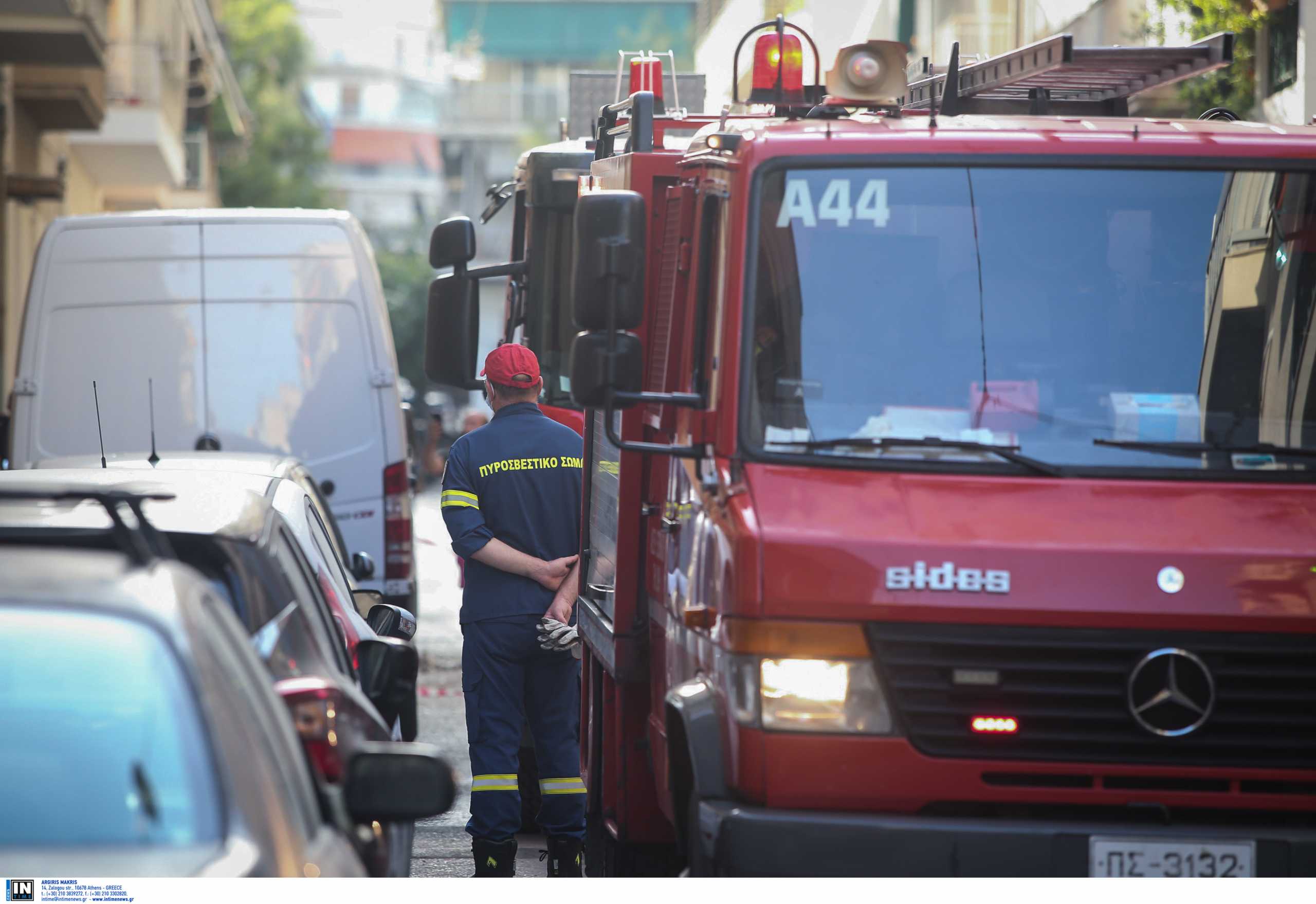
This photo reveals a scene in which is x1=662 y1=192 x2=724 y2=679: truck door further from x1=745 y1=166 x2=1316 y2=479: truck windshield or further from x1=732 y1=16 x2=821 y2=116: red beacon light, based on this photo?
x1=732 y1=16 x2=821 y2=116: red beacon light

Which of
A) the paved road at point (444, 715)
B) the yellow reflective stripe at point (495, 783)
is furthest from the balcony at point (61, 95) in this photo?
the yellow reflective stripe at point (495, 783)

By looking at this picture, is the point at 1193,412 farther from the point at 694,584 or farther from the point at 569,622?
the point at 569,622

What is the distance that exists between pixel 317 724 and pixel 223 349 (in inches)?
234

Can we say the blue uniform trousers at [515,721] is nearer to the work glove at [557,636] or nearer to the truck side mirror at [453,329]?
the work glove at [557,636]

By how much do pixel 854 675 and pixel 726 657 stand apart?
0.32 m

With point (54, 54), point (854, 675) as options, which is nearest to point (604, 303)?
point (854, 675)

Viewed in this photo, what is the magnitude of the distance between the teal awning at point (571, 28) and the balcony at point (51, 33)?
1380 inches

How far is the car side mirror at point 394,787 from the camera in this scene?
3689 millimetres

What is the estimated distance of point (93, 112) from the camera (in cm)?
2156

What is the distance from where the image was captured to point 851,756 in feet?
15.1

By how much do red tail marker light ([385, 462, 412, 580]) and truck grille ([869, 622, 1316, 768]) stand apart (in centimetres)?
557

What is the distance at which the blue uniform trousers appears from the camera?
273 inches

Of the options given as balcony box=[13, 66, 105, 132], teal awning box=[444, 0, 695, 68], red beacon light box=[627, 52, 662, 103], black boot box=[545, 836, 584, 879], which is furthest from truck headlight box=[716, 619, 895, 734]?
teal awning box=[444, 0, 695, 68]

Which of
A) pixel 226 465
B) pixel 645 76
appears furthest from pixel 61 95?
pixel 226 465
